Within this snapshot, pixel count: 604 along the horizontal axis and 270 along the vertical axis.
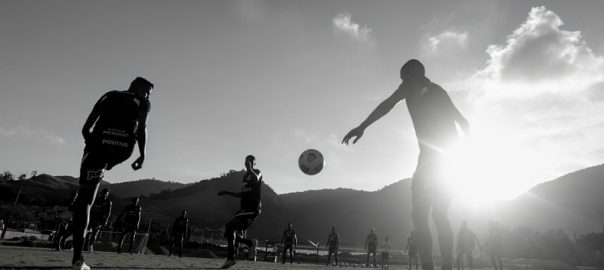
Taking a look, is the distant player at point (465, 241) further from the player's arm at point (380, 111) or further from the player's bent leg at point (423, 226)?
the player's bent leg at point (423, 226)

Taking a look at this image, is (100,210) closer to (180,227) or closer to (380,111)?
(180,227)

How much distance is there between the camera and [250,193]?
7781mm

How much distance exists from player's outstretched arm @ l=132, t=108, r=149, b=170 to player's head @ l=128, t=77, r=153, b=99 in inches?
8.5

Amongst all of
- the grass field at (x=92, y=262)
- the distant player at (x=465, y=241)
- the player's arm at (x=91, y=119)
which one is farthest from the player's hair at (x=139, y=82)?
the distant player at (x=465, y=241)

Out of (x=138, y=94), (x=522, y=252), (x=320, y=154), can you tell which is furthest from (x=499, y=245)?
(x=522, y=252)

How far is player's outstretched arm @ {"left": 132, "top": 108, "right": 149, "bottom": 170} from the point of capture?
13.8ft

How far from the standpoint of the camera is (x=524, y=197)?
603 feet

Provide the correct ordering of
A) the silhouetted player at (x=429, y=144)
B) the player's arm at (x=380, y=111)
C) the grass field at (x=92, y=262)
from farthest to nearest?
1. the player's arm at (x=380, y=111)
2. the grass field at (x=92, y=262)
3. the silhouetted player at (x=429, y=144)

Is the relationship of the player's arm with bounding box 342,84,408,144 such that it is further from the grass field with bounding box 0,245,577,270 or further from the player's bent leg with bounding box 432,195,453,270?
the grass field with bounding box 0,245,577,270

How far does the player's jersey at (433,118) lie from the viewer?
3.79 meters

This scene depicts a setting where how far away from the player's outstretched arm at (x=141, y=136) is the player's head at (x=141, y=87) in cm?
22

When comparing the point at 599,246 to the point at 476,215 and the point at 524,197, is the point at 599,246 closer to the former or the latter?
the point at 476,215

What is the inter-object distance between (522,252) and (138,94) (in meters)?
90.0

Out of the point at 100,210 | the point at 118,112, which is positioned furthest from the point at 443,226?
the point at 100,210
